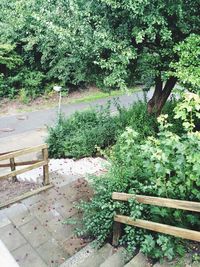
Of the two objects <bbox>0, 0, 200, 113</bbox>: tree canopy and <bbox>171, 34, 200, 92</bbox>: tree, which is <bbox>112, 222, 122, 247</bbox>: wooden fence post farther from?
<bbox>0, 0, 200, 113</bbox>: tree canopy

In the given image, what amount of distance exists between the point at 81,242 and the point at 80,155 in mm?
4283

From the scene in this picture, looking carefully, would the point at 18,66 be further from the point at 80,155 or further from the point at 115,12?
the point at 115,12

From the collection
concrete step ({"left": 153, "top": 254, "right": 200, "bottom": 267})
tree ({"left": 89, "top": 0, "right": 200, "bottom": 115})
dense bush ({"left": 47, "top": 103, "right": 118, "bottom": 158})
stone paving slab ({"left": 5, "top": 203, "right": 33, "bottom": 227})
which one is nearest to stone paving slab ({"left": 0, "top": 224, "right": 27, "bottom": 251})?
stone paving slab ({"left": 5, "top": 203, "right": 33, "bottom": 227})

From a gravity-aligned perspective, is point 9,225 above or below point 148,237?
below

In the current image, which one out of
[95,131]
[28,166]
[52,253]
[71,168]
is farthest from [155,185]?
[95,131]

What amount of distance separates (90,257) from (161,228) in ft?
3.83

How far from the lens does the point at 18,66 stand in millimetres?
16547

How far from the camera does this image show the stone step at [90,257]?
3795 millimetres

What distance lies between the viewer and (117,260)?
363cm

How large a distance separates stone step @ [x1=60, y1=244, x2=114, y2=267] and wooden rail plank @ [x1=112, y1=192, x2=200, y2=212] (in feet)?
2.63

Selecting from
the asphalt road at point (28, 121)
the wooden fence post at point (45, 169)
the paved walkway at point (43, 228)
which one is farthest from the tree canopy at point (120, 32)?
the asphalt road at point (28, 121)

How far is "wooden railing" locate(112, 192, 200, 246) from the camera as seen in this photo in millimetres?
2912

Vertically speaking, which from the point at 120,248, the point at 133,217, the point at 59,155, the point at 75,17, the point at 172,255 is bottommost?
the point at 59,155

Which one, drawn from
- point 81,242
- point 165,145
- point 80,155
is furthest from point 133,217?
point 80,155
